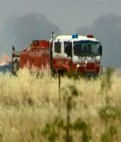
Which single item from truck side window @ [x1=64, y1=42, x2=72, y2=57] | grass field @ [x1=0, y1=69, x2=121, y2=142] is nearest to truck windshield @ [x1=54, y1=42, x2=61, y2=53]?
truck side window @ [x1=64, y1=42, x2=72, y2=57]

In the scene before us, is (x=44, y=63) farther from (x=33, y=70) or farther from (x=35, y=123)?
(x=35, y=123)

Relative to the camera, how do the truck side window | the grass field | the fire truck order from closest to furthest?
the grass field
the truck side window
the fire truck

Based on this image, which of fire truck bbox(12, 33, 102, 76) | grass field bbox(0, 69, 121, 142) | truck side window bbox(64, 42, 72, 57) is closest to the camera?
grass field bbox(0, 69, 121, 142)

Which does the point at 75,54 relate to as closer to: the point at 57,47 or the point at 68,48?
the point at 68,48

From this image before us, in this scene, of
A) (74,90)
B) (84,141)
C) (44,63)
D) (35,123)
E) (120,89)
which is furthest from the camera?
(44,63)

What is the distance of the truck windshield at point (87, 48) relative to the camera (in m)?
27.5

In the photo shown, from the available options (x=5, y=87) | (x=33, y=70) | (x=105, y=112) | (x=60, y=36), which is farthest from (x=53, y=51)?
(x=105, y=112)

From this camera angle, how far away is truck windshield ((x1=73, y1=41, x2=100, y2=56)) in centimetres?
2748

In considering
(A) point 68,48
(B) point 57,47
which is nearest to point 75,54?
(A) point 68,48

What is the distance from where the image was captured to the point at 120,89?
19.8 metres

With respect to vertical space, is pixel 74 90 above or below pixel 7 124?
above

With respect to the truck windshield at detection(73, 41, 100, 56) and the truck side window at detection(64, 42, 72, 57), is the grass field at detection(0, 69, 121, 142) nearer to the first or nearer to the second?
the truck side window at detection(64, 42, 72, 57)

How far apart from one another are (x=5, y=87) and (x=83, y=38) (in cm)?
798

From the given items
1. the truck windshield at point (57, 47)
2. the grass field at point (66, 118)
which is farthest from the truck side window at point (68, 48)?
the grass field at point (66, 118)
